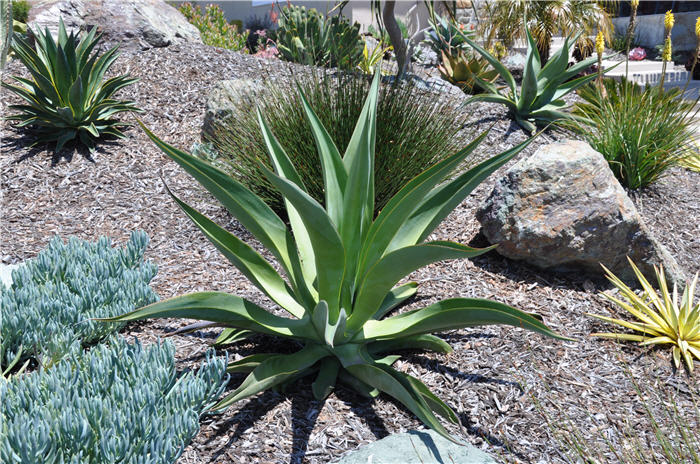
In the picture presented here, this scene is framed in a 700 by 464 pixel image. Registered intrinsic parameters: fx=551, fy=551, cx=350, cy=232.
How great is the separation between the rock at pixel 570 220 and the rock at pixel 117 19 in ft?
18.8

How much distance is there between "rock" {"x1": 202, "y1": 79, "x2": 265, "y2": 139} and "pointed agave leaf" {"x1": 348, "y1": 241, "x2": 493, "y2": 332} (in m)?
3.16

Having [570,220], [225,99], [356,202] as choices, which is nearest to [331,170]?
[356,202]

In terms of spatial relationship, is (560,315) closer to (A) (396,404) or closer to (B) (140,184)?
(A) (396,404)

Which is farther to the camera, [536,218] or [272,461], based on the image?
[536,218]

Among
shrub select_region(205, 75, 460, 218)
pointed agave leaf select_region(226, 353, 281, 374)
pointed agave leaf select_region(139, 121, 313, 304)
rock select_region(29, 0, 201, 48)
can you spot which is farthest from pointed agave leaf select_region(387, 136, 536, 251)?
rock select_region(29, 0, 201, 48)

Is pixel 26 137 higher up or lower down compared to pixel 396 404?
higher up

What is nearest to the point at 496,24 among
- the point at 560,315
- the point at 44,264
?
the point at 560,315

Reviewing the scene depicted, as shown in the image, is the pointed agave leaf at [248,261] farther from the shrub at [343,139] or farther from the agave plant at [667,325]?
the agave plant at [667,325]

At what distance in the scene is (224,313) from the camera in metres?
2.34

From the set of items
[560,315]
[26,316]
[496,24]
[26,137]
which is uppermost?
[496,24]

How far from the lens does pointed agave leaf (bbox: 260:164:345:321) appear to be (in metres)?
1.92

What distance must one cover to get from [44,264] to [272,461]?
1768mm

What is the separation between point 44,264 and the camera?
9.94 feet

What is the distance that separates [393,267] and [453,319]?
0.35 meters
